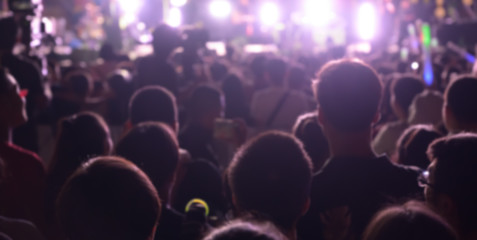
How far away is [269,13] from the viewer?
1362 inches

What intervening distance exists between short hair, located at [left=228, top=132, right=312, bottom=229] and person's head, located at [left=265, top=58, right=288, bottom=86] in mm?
4474

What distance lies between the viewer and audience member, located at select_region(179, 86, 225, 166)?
14.8ft

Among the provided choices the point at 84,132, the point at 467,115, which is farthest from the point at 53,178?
the point at 467,115

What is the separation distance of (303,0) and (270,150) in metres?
33.4

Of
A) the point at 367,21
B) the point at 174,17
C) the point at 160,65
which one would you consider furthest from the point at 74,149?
the point at 367,21

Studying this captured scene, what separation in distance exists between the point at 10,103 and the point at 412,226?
3.15 m

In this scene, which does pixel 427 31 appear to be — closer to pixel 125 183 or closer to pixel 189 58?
pixel 189 58

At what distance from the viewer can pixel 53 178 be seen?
3.38m

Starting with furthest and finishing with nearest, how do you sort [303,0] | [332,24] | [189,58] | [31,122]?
[303,0] < [332,24] < [189,58] < [31,122]

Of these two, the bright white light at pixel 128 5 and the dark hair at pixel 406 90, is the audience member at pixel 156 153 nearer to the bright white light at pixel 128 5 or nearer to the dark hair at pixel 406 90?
the dark hair at pixel 406 90

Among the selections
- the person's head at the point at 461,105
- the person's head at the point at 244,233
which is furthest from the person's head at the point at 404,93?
the person's head at the point at 244,233

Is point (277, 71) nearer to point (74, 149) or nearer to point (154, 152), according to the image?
point (74, 149)

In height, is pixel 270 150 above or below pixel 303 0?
above

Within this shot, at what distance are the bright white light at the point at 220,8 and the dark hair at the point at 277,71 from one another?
28246 millimetres
